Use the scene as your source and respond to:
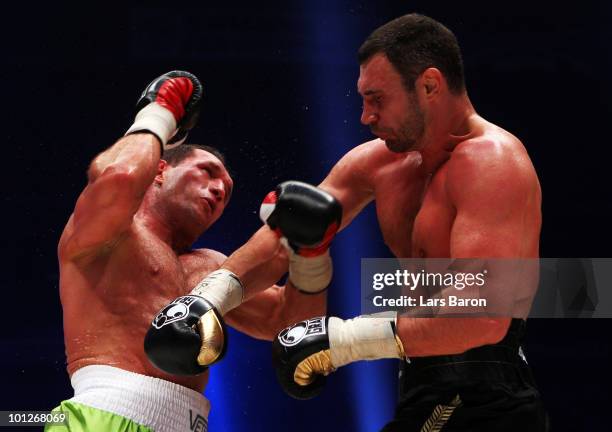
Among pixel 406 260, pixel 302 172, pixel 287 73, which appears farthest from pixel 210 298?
pixel 287 73

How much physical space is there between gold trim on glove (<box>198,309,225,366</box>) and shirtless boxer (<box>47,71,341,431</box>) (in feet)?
0.28

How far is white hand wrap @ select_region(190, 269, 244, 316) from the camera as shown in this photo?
2.41 metres

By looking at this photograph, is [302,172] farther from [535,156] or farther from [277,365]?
[277,365]

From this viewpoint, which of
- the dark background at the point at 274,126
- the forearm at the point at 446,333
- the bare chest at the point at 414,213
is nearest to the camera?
the forearm at the point at 446,333

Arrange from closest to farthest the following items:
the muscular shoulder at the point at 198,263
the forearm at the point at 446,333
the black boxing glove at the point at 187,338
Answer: the forearm at the point at 446,333
the black boxing glove at the point at 187,338
the muscular shoulder at the point at 198,263

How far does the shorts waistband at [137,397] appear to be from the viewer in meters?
2.50

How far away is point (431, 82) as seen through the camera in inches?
93.6

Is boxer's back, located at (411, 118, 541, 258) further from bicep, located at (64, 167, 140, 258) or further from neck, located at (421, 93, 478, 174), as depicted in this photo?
bicep, located at (64, 167, 140, 258)

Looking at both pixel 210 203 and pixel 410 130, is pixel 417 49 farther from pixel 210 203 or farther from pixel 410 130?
pixel 210 203

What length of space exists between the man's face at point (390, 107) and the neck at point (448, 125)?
3 centimetres

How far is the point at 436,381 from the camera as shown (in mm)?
2266

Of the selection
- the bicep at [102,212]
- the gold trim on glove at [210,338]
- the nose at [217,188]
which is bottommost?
the gold trim on glove at [210,338]

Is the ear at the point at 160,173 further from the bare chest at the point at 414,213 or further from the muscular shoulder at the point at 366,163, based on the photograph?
the bare chest at the point at 414,213

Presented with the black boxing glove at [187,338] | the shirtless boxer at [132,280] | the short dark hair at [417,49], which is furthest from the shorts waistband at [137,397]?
the short dark hair at [417,49]
